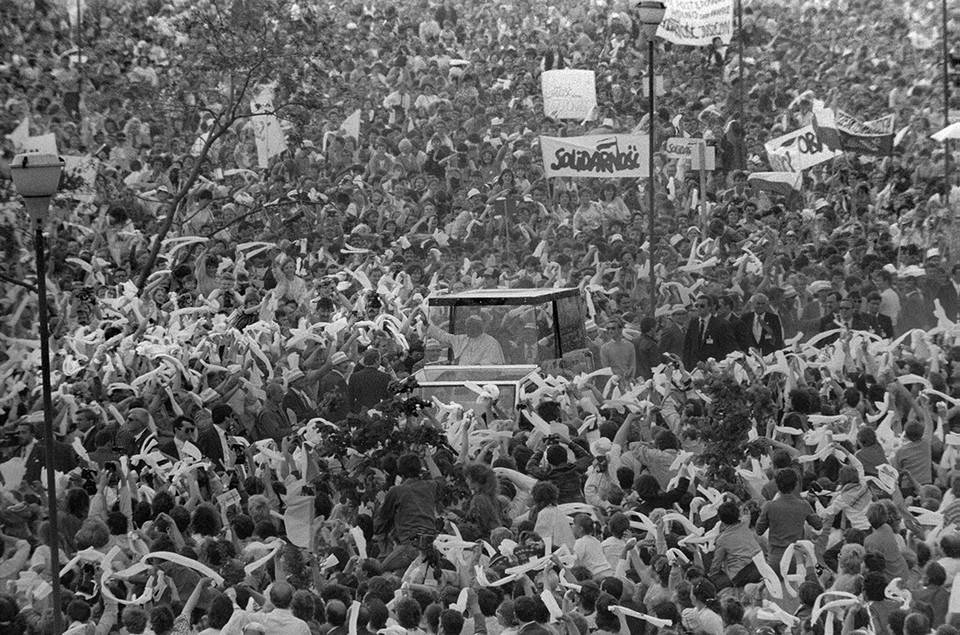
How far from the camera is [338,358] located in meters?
18.7

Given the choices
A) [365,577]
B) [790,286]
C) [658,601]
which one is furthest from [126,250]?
[658,601]

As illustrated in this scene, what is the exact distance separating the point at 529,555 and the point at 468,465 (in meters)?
2.25

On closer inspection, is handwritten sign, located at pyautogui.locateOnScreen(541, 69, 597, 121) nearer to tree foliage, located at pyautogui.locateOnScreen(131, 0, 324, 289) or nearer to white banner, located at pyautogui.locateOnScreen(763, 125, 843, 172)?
white banner, located at pyautogui.locateOnScreen(763, 125, 843, 172)

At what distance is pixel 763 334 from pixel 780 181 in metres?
8.17

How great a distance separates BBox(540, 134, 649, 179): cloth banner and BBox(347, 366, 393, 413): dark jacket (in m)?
8.50

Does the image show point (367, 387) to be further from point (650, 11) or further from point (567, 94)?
point (567, 94)

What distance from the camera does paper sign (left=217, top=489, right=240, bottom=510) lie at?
1439cm

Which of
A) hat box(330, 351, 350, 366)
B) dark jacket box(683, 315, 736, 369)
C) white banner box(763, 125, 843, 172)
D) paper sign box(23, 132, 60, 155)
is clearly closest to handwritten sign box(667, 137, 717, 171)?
white banner box(763, 125, 843, 172)

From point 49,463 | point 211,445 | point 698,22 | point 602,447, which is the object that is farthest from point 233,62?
point 698,22

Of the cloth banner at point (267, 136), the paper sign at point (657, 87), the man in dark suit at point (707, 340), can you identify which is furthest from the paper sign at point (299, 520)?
the paper sign at point (657, 87)

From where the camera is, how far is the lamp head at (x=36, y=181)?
14406 mm

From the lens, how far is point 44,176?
14.5 metres

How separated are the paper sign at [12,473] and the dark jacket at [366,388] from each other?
3.39m

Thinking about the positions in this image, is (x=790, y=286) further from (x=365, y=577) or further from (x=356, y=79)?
(x=356, y=79)
